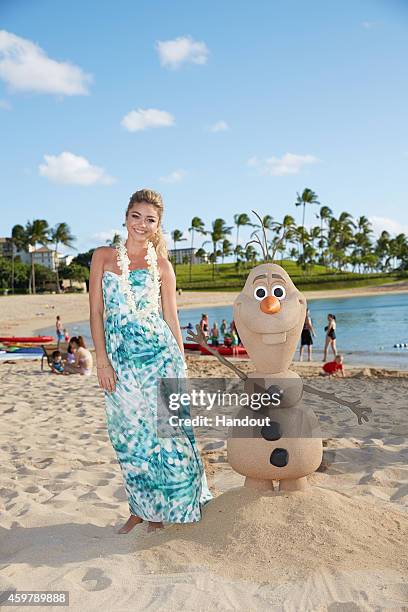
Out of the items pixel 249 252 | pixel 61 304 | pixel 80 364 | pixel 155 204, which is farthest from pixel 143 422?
pixel 61 304

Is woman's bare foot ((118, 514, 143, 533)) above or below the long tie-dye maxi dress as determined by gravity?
below

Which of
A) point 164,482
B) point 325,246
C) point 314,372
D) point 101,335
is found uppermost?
point 325,246

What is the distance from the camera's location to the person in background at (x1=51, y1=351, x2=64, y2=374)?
12805 mm

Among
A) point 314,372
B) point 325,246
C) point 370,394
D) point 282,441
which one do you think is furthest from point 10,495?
point 325,246

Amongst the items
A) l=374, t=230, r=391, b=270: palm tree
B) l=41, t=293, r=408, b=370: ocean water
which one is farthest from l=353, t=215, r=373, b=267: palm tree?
l=41, t=293, r=408, b=370: ocean water

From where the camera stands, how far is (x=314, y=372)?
14.0 metres

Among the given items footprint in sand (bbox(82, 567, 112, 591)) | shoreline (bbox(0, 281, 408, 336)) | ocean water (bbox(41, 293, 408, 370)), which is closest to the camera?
footprint in sand (bbox(82, 567, 112, 591))

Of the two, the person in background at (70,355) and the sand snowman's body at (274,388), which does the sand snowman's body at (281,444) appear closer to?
the sand snowman's body at (274,388)

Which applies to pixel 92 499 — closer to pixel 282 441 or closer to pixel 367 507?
pixel 282 441

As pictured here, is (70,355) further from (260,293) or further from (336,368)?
(260,293)

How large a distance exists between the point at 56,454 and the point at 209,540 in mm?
2799

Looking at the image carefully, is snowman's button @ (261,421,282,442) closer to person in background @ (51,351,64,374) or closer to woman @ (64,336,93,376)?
woman @ (64,336,93,376)

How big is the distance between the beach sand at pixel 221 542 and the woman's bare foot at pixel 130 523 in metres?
0.08

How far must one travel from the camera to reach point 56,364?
12.9m
